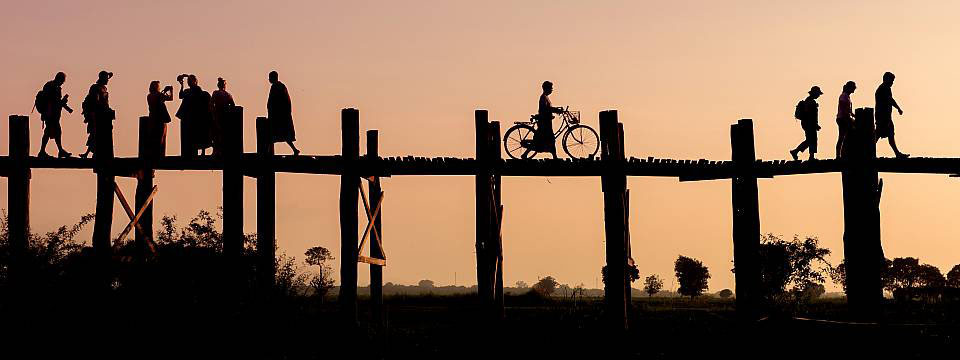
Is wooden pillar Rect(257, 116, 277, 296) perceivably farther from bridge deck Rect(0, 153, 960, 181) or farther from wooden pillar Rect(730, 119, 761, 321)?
wooden pillar Rect(730, 119, 761, 321)

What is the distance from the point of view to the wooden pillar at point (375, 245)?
28000 mm

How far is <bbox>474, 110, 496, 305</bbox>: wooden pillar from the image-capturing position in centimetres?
2720

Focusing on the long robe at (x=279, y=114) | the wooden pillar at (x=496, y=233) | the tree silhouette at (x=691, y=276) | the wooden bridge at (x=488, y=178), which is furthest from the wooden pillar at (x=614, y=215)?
the tree silhouette at (x=691, y=276)

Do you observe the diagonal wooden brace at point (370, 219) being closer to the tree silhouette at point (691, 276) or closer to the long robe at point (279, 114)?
the long robe at point (279, 114)

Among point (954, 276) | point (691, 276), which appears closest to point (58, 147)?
point (691, 276)

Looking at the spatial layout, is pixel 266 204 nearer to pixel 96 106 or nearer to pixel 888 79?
pixel 96 106

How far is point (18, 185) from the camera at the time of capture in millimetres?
28094

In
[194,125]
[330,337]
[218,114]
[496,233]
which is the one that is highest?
[218,114]

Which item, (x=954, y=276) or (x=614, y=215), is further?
(x=954, y=276)

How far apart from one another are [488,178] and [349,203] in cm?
234

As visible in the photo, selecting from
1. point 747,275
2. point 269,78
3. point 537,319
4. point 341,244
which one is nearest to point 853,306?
point 747,275

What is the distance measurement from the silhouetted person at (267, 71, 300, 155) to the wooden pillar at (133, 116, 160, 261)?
2.09m

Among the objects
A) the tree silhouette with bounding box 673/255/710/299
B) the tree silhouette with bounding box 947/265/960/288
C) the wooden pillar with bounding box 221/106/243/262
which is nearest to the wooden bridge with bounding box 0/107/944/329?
the wooden pillar with bounding box 221/106/243/262

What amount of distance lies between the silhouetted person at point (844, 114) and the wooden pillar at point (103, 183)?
484 inches
